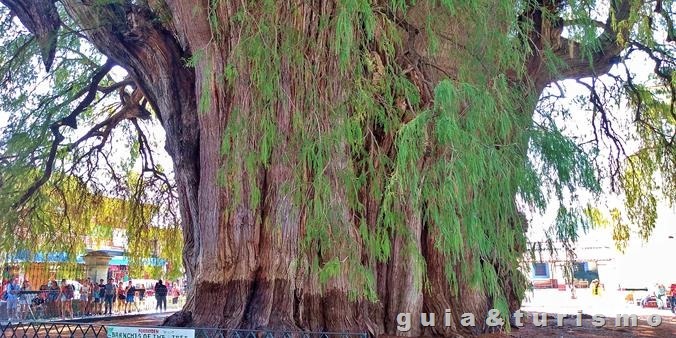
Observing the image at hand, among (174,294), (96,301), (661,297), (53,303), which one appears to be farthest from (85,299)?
(661,297)

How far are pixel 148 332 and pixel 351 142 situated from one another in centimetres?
192

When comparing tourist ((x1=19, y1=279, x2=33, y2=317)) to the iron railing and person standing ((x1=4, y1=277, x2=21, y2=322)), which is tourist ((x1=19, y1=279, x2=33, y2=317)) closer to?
the iron railing

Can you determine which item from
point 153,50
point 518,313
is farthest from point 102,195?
point 518,313

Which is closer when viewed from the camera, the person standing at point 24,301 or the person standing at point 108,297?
the person standing at point 24,301

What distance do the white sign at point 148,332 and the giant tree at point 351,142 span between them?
42.7 inches

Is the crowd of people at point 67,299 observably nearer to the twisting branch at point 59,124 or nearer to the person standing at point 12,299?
the person standing at point 12,299

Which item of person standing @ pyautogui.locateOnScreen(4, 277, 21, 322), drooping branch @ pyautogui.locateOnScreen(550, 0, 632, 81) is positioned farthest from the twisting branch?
drooping branch @ pyautogui.locateOnScreen(550, 0, 632, 81)

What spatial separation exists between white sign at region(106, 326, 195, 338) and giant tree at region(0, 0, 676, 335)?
1.09m

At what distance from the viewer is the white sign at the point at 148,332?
147 inches

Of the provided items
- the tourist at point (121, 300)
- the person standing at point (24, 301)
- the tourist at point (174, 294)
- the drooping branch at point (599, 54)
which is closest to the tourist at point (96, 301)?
the tourist at point (121, 300)

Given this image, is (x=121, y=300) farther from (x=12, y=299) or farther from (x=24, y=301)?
(x=12, y=299)

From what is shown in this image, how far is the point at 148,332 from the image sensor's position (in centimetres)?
387

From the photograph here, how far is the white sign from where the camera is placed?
374cm

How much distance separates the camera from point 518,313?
22.1 feet
